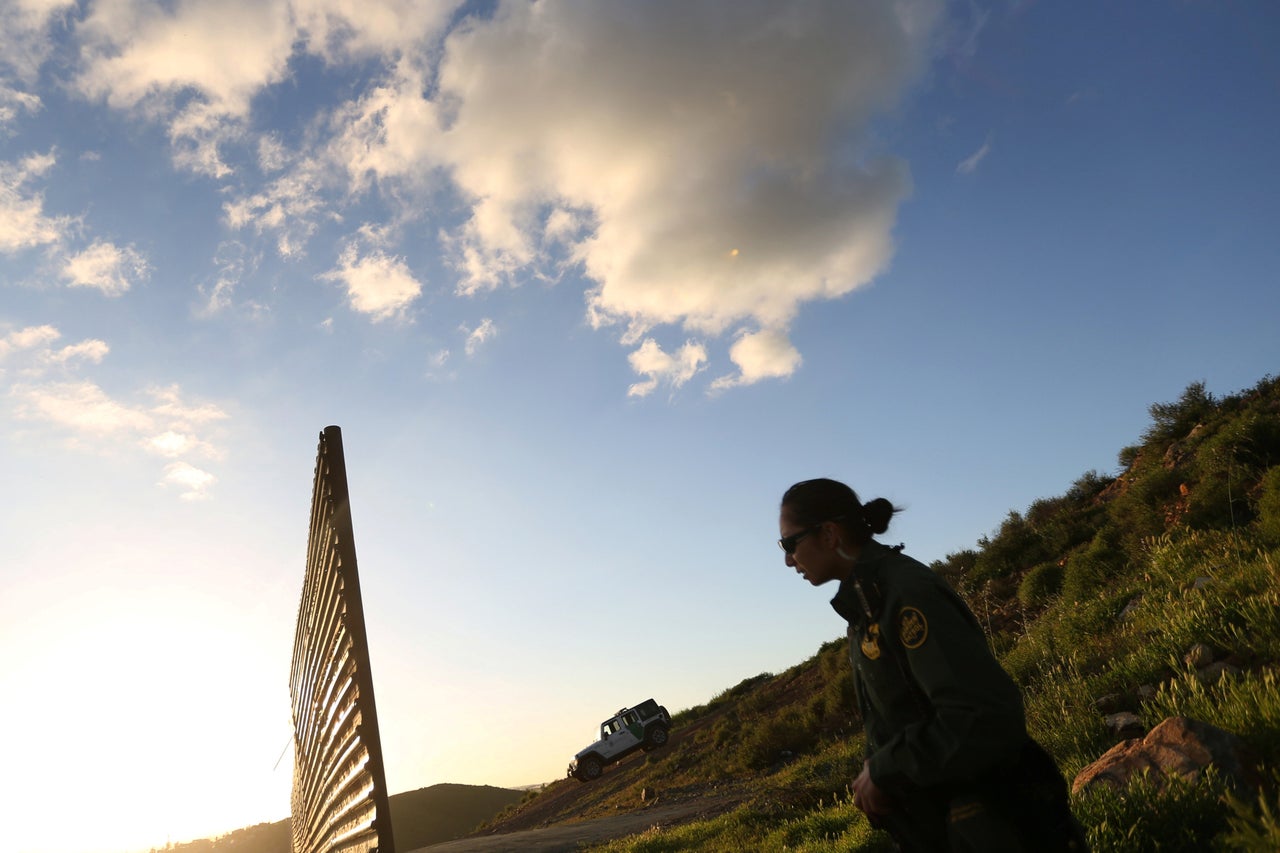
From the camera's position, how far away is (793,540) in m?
2.69

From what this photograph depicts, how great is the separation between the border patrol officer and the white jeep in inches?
1127

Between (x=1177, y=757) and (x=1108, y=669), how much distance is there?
4.20m

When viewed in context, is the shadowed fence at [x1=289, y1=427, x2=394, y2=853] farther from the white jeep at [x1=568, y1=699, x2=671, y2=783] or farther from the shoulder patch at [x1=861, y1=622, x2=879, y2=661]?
the white jeep at [x1=568, y1=699, x2=671, y2=783]

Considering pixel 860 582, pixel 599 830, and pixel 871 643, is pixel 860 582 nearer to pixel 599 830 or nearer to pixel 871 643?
pixel 871 643

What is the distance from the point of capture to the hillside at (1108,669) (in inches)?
164

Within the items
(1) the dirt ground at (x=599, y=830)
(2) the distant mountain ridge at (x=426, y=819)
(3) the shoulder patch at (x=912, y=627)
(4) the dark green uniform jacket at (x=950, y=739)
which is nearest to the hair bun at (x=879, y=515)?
(4) the dark green uniform jacket at (x=950, y=739)

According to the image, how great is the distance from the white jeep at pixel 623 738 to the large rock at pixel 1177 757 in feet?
86.4

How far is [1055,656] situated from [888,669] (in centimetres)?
971

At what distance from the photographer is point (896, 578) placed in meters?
2.21

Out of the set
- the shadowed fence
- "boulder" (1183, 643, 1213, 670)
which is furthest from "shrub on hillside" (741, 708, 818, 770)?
the shadowed fence

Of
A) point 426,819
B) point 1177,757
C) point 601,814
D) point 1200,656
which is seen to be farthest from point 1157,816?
point 426,819

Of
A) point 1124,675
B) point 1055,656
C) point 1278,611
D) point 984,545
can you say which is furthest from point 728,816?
point 984,545

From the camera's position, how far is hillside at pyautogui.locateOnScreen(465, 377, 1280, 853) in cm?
416

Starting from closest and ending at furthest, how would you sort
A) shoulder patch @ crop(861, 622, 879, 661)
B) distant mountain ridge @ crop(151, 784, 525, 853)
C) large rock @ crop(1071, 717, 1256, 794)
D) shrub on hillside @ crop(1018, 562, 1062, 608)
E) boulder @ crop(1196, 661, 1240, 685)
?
shoulder patch @ crop(861, 622, 879, 661), large rock @ crop(1071, 717, 1256, 794), boulder @ crop(1196, 661, 1240, 685), shrub on hillside @ crop(1018, 562, 1062, 608), distant mountain ridge @ crop(151, 784, 525, 853)
